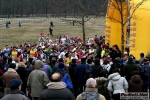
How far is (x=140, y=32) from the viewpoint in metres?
20.7

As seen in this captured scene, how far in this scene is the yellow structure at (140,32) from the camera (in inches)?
810

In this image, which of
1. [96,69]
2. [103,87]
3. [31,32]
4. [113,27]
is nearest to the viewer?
[103,87]

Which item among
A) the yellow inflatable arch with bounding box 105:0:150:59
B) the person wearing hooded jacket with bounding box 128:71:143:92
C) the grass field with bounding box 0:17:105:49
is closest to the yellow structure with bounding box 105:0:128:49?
the yellow inflatable arch with bounding box 105:0:150:59

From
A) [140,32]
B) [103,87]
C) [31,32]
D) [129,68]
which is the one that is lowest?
[103,87]

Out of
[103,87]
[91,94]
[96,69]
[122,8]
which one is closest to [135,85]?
[103,87]

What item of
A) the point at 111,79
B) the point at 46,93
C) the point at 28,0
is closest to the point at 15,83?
the point at 46,93

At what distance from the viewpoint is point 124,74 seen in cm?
1312

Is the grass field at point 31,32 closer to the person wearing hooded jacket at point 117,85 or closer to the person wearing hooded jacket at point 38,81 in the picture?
the person wearing hooded jacket at point 38,81

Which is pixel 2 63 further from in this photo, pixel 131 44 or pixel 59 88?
pixel 131 44

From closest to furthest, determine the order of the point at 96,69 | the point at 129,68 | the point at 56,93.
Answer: the point at 56,93 < the point at 96,69 < the point at 129,68

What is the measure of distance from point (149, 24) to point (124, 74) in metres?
8.18

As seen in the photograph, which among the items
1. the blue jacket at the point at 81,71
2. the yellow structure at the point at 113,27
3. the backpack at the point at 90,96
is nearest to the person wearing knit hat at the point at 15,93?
the backpack at the point at 90,96

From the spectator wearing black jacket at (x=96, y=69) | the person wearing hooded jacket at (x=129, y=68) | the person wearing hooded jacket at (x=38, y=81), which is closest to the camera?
the person wearing hooded jacket at (x=38, y=81)

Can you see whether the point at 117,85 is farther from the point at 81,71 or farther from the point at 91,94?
the point at 81,71
